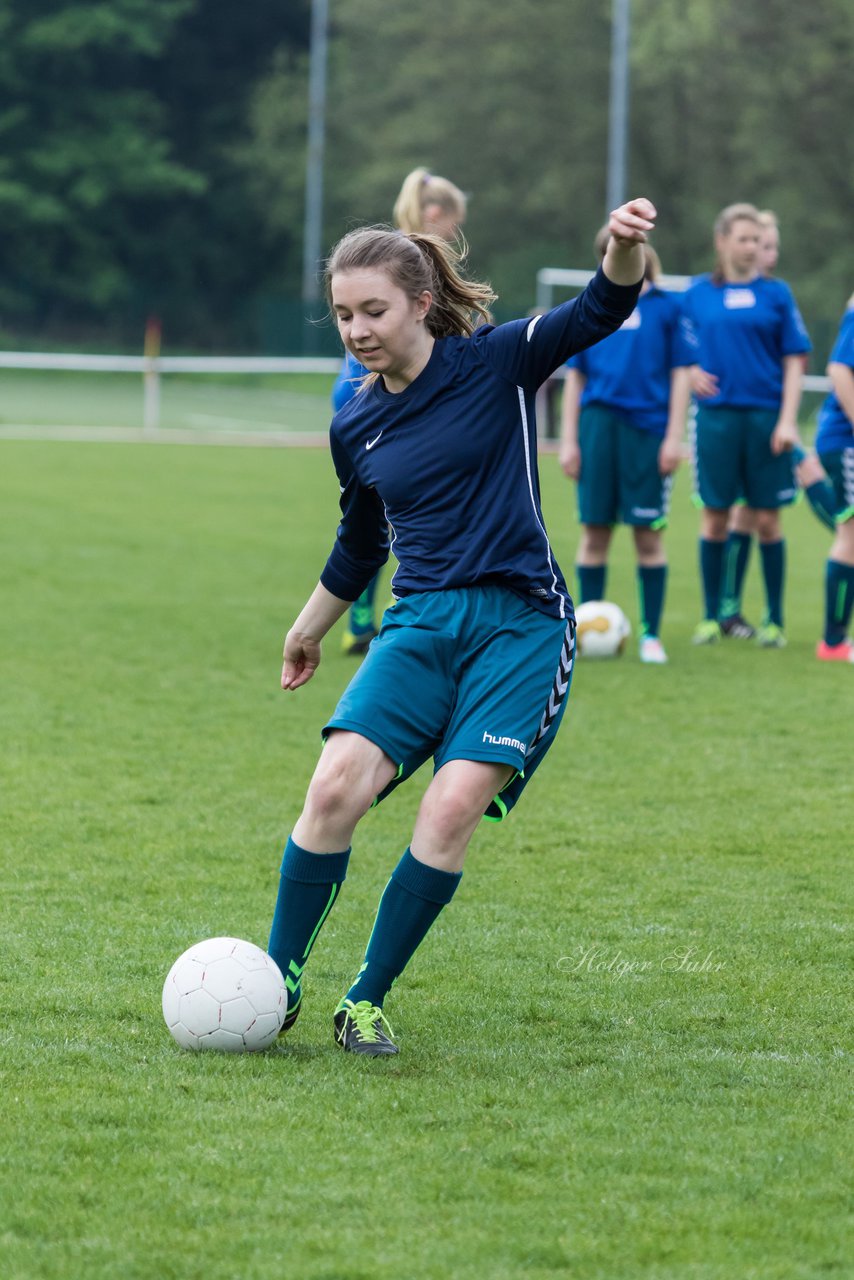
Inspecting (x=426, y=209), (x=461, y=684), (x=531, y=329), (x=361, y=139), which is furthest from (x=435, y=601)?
(x=361, y=139)

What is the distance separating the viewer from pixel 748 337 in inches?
399

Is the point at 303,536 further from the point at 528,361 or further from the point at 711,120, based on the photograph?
the point at 711,120

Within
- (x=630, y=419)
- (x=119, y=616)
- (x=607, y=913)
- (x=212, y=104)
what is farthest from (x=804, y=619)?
(x=212, y=104)

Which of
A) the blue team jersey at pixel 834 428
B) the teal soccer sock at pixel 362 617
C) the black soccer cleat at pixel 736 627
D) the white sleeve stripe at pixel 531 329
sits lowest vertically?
the black soccer cleat at pixel 736 627

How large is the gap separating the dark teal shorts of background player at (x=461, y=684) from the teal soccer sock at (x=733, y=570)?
6826mm

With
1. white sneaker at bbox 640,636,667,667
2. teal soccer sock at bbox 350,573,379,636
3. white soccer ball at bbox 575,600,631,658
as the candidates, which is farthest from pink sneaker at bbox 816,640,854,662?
teal soccer sock at bbox 350,573,379,636

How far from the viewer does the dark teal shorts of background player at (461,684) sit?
156 inches

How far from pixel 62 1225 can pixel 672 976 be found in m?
2.03

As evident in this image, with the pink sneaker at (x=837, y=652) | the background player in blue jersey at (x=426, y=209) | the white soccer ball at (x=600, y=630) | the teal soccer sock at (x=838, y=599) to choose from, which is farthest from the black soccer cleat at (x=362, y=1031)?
the pink sneaker at (x=837, y=652)

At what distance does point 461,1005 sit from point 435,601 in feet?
3.38

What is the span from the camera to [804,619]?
12055 mm

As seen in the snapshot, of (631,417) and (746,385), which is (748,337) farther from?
(631,417)

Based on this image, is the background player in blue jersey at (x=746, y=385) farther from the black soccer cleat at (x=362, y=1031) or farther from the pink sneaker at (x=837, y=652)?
the black soccer cleat at (x=362, y=1031)

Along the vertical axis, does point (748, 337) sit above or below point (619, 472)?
above
